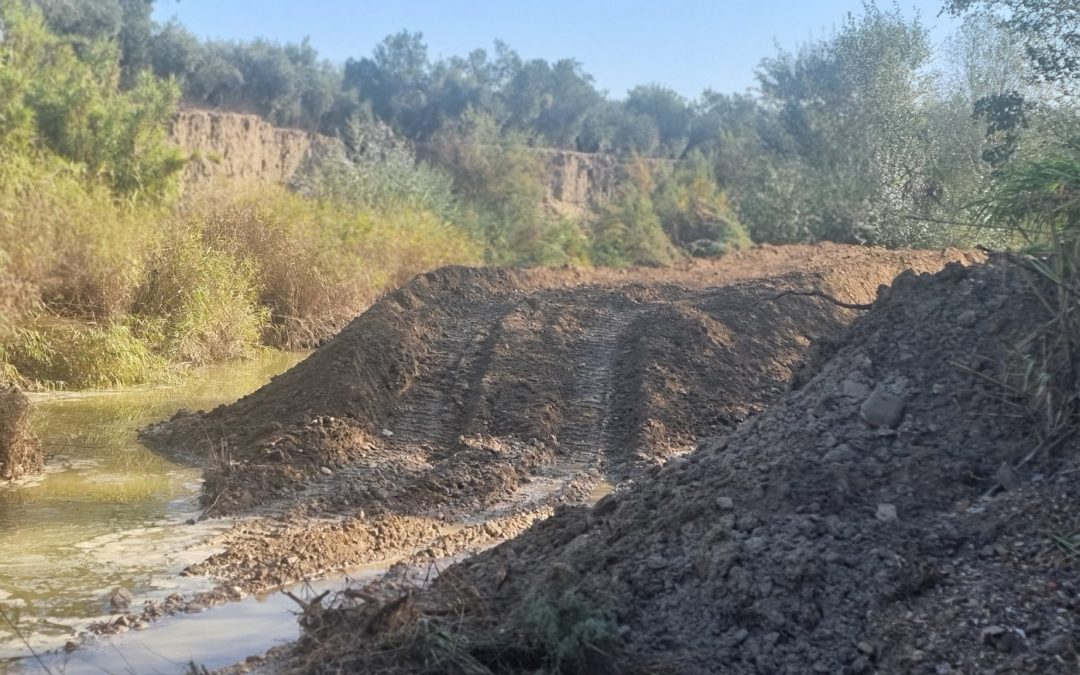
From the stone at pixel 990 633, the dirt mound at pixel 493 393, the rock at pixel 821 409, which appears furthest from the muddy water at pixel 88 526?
the stone at pixel 990 633

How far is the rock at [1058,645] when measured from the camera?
3584mm

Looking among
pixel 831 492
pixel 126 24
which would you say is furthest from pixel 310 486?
pixel 126 24

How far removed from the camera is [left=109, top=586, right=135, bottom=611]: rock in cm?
574

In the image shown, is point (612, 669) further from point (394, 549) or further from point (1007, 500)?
point (394, 549)

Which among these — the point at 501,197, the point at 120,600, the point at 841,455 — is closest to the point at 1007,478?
the point at 841,455

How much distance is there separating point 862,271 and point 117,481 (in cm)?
1024

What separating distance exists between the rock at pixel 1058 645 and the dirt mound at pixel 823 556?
19 millimetres

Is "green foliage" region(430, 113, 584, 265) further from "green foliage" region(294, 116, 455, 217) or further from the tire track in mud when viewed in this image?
the tire track in mud

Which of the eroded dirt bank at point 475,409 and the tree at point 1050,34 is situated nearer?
the eroded dirt bank at point 475,409

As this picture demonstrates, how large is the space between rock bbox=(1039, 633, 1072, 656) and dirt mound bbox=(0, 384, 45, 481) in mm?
7246

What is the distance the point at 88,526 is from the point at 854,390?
5.02 meters

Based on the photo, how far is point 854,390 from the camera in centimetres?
551

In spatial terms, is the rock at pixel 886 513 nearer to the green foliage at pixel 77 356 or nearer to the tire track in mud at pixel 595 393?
the tire track in mud at pixel 595 393

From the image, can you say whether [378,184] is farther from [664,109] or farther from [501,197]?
[664,109]
